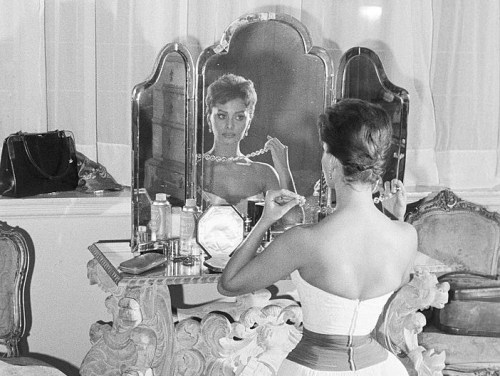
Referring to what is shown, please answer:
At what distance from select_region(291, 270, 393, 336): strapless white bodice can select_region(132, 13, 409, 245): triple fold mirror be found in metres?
0.99

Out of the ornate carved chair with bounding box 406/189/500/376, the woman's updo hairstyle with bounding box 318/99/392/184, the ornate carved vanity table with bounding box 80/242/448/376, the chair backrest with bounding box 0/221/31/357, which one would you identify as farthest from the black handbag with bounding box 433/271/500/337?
the chair backrest with bounding box 0/221/31/357

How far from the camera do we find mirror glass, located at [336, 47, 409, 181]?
9.89 feet

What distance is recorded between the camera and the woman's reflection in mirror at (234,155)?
9.48 ft

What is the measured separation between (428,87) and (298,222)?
103 cm

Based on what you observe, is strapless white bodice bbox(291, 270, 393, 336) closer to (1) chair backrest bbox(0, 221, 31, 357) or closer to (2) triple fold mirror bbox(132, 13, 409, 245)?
(2) triple fold mirror bbox(132, 13, 409, 245)

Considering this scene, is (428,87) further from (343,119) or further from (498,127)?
(343,119)

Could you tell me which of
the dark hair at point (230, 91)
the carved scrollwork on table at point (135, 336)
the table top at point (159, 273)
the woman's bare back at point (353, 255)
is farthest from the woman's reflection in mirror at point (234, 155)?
the woman's bare back at point (353, 255)

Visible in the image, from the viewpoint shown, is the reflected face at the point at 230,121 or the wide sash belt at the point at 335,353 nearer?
the wide sash belt at the point at 335,353

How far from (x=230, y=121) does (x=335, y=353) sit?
44.5 inches

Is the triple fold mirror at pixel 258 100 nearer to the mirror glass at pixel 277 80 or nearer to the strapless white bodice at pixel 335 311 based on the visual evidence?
the mirror glass at pixel 277 80

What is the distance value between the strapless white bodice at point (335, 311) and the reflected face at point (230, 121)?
3.28 feet

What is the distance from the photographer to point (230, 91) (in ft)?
9.50

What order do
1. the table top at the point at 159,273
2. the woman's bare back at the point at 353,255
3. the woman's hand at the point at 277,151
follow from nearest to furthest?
the woman's bare back at the point at 353,255 < the table top at the point at 159,273 < the woman's hand at the point at 277,151

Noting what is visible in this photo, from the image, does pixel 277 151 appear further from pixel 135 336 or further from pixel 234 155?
pixel 135 336
